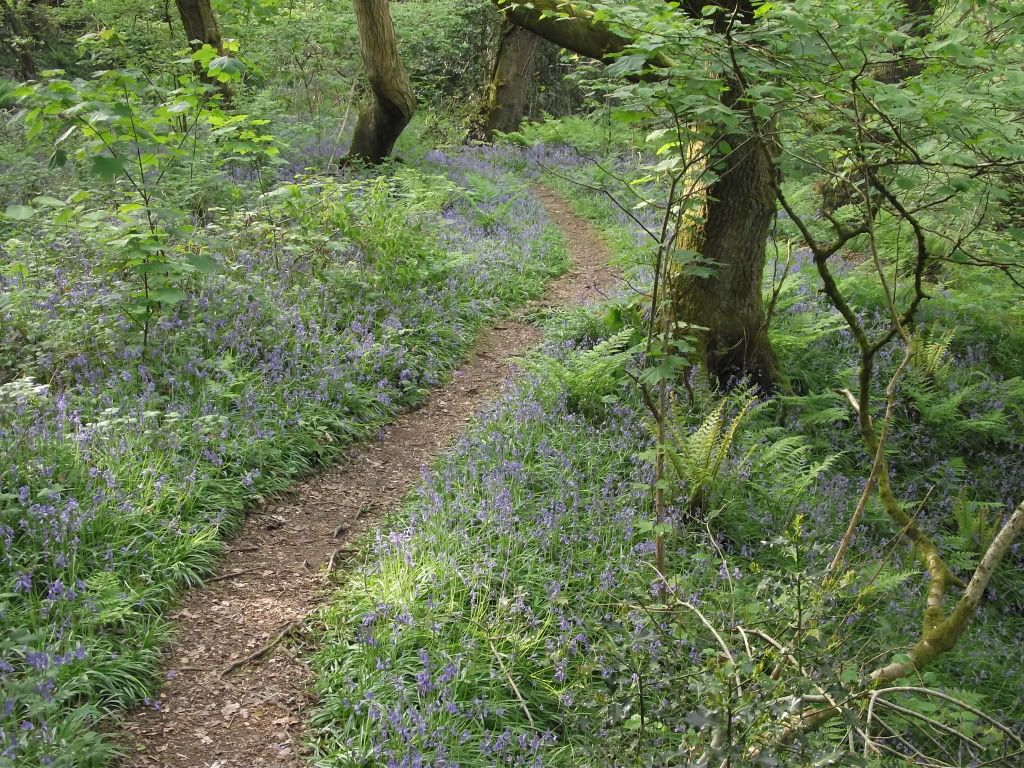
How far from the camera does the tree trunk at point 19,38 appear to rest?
1473 centimetres

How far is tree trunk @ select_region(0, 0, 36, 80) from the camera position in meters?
14.7

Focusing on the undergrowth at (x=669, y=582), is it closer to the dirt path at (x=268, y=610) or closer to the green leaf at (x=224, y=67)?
the dirt path at (x=268, y=610)

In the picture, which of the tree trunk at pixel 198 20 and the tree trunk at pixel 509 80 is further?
the tree trunk at pixel 509 80

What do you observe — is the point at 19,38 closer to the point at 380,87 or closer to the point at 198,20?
the point at 198,20

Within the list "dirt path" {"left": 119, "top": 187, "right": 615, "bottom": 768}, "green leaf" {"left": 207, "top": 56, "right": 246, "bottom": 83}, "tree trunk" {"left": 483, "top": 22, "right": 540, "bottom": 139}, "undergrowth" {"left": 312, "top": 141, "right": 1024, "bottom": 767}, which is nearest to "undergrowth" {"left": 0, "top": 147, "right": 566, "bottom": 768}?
"dirt path" {"left": 119, "top": 187, "right": 615, "bottom": 768}

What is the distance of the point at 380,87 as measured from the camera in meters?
11.6

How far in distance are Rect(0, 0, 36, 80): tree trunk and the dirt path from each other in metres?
13.5

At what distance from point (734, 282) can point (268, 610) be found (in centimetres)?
465

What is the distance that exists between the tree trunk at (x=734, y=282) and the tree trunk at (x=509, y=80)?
1175 centimetres

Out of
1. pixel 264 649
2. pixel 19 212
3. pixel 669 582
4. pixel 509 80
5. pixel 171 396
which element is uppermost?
pixel 509 80

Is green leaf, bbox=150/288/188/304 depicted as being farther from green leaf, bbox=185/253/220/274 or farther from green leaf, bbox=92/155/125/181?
green leaf, bbox=92/155/125/181

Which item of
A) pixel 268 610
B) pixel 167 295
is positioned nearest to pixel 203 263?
pixel 167 295

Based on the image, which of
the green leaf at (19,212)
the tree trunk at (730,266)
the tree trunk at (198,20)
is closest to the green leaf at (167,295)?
the green leaf at (19,212)

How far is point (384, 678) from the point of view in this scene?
365cm
